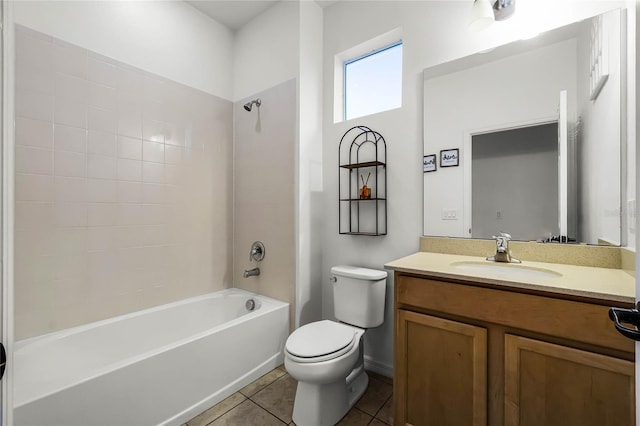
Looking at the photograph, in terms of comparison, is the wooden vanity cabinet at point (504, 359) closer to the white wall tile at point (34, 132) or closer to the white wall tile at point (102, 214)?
the white wall tile at point (102, 214)

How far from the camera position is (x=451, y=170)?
1745 millimetres

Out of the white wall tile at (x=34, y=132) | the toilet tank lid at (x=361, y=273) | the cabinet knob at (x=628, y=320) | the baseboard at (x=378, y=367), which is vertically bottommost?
the baseboard at (x=378, y=367)

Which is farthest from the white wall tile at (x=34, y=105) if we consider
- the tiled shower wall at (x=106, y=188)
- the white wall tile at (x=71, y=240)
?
the white wall tile at (x=71, y=240)

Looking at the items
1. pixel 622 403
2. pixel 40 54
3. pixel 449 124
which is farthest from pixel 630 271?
pixel 40 54

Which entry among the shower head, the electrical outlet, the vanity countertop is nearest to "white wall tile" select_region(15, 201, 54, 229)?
the shower head

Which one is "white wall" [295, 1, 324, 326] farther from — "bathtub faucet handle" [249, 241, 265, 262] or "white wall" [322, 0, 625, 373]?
"bathtub faucet handle" [249, 241, 265, 262]

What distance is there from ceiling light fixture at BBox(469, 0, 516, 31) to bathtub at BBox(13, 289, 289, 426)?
2.15 m

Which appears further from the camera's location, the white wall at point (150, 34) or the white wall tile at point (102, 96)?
the white wall tile at point (102, 96)

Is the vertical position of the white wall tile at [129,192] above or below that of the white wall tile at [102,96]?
below

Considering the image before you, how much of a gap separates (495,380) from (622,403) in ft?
1.16

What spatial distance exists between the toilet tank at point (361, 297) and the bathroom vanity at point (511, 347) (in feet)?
1.51

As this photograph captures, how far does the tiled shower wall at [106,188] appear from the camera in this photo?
1.59 meters

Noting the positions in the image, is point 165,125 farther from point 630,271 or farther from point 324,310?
point 630,271

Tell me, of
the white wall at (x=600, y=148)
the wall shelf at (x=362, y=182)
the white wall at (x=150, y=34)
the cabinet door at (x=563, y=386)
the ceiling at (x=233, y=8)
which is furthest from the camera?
the ceiling at (x=233, y=8)
